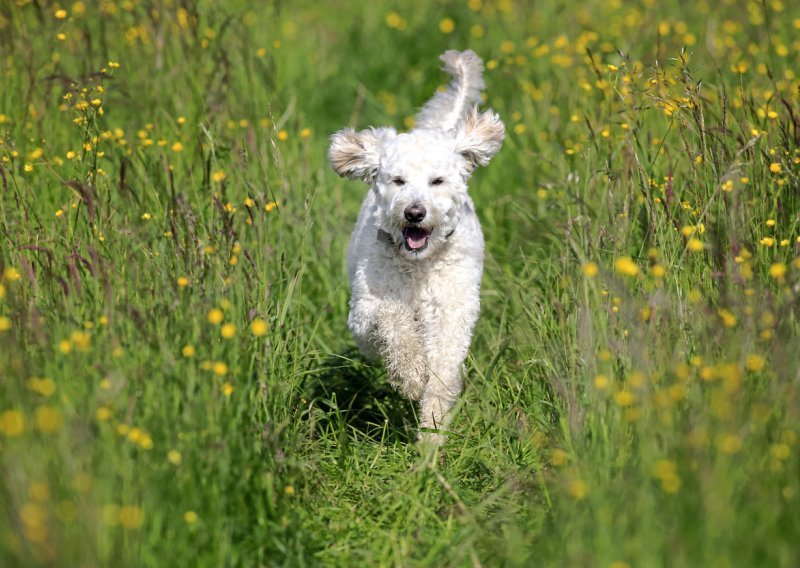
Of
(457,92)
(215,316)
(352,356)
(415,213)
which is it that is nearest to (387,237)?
(415,213)

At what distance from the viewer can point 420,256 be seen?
472 cm

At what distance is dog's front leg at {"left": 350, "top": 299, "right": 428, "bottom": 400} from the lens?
4672mm

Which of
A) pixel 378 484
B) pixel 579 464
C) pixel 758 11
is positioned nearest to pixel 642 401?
pixel 579 464

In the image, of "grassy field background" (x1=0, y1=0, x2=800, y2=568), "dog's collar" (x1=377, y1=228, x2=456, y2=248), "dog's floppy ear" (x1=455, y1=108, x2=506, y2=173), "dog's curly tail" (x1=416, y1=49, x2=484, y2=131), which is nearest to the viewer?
"grassy field background" (x1=0, y1=0, x2=800, y2=568)

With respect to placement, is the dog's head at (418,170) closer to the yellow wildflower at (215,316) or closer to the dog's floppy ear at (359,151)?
the dog's floppy ear at (359,151)

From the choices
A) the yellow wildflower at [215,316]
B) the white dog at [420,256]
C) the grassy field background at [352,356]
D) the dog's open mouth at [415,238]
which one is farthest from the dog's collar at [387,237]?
the yellow wildflower at [215,316]

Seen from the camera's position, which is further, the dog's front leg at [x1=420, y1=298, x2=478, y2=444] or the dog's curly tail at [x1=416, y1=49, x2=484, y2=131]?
the dog's curly tail at [x1=416, y1=49, x2=484, y2=131]

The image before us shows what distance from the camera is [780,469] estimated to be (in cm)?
312

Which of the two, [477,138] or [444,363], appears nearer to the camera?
[444,363]

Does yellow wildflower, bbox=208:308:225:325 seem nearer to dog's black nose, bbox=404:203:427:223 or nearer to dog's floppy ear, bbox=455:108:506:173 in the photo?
dog's black nose, bbox=404:203:427:223

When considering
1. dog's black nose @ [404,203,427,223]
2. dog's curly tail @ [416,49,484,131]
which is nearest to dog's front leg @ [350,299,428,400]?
dog's black nose @ [404,203,427,223]

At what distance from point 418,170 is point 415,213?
0.97 feet

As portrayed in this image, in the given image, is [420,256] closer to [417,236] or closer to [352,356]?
[417,236]

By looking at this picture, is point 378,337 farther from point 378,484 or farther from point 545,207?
point 545,207
